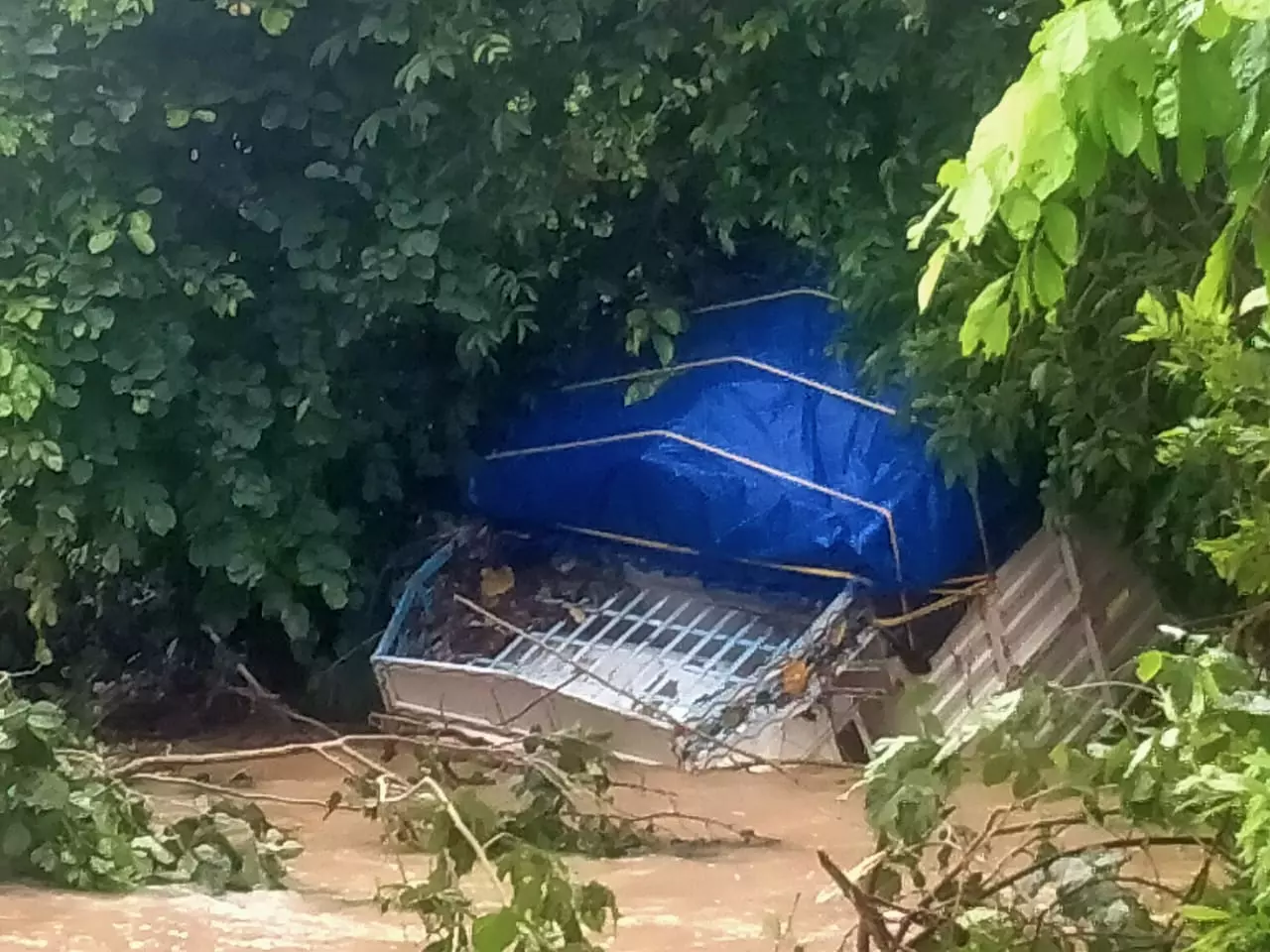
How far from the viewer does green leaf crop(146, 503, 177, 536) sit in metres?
3.59

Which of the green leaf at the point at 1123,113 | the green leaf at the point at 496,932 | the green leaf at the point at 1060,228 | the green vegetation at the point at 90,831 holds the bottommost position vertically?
the green vegetation at the point at 90,831

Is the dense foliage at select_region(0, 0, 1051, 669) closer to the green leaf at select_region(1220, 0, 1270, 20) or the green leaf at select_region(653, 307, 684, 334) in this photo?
the green leaf at select_region(653, 307, 684, 334)

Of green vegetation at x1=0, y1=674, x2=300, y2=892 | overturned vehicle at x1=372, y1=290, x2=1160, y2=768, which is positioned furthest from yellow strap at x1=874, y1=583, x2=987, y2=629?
green vegetation at x1=0, y1=674, x2=300, y2=892

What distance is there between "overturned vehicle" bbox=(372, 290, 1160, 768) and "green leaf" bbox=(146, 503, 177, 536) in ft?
2.26

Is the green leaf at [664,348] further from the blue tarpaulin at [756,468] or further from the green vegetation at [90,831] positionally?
the green vegetation at [90,831]

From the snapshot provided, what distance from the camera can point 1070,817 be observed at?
1.79 metres

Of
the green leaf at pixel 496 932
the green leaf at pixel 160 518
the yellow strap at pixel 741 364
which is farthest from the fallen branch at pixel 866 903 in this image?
the green leaf at pixel 160 518

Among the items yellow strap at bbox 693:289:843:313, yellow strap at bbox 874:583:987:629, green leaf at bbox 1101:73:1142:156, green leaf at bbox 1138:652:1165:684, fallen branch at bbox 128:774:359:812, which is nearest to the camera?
green leaf at bbox 1101:73:1142:156

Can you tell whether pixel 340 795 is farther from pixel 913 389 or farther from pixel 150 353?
pixel 913 389

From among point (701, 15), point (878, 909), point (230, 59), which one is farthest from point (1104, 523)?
point (230, 59)

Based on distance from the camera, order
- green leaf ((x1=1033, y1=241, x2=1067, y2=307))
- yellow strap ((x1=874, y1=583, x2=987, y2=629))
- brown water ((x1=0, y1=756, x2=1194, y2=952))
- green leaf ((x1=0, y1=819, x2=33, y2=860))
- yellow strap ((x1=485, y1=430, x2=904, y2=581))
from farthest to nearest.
Answer: yellow strap ((x1=874, y1=583, x2=987, y2=629)) → yellow strap ((x1=485, y1=430, x2=904, y2=581)) → green leaf ((x1=0, y1=819, x2=33, y2=860)) → brown water ((x1=0, y1=756, x2=1194, y2=952)) → green leaf ((x1=1033, y1=241, x2=1067, y2=307))

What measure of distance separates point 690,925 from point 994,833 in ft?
1.80

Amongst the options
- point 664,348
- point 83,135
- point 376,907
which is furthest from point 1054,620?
point 83,135

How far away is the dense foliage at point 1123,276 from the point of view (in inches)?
35.5
